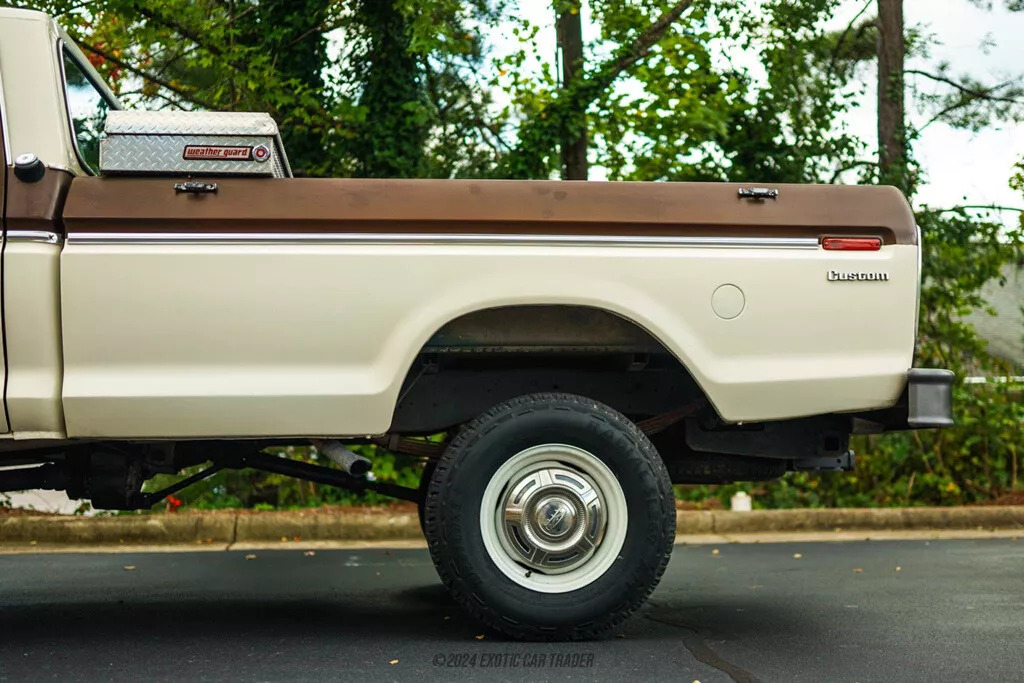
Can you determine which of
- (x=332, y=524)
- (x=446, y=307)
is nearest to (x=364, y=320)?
(x=446, y=307)

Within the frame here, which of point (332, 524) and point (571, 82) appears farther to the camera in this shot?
point (571, 82)

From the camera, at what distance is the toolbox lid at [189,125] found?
158 inches

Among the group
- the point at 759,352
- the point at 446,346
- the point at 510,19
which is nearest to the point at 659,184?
the point at 759,352

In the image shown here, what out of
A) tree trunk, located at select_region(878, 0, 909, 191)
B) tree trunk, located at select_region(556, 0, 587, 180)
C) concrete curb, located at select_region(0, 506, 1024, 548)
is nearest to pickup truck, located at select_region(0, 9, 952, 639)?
concrete curb, located at select_region(0, 506, 1024, 548)

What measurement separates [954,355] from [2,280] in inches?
315

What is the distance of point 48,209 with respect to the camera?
12.8 feet

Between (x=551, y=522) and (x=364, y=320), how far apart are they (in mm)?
960

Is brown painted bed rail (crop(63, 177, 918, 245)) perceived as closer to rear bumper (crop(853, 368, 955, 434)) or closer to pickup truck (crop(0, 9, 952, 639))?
pickup truck (crop(0, 9, 952, 639))

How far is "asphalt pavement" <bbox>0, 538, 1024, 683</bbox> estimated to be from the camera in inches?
147

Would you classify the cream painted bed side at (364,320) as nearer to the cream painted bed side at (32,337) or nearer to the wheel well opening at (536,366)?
the cream painted bed side at (32,337)

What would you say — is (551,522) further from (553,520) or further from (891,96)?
(891,96)

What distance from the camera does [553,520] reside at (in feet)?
13.4

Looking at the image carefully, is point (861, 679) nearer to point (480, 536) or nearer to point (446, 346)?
point (480, 536)

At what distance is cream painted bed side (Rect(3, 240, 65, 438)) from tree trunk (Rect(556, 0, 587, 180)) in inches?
253
